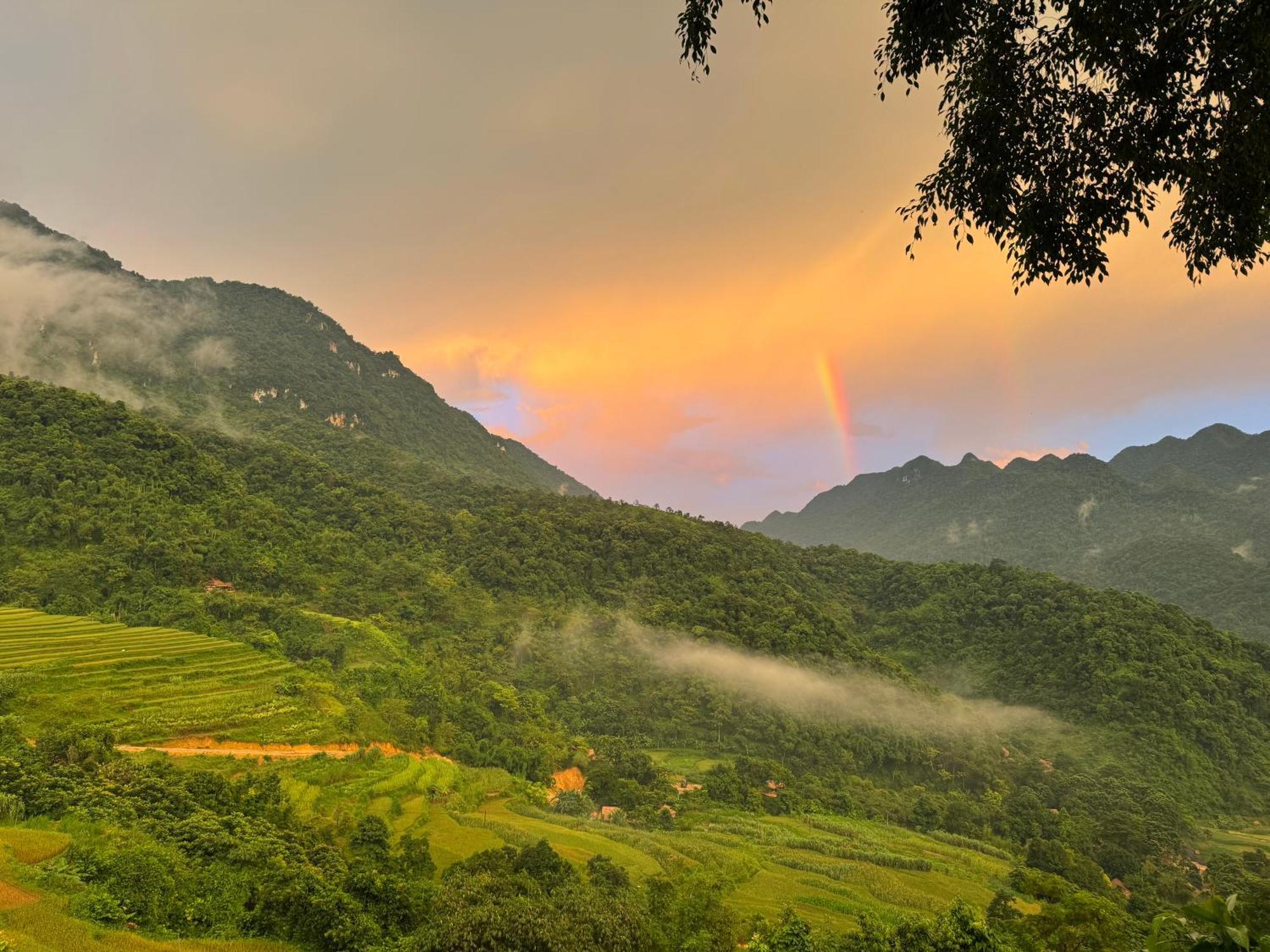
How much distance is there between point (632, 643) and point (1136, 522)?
449 ft

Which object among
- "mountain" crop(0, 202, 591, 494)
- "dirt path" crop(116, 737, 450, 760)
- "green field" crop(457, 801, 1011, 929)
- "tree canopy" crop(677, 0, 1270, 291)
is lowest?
"green field" crop(457, 801, 1011, 929)

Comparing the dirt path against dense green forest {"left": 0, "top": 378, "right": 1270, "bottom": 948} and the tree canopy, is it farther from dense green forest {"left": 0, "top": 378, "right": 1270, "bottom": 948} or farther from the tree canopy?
the tree canopy

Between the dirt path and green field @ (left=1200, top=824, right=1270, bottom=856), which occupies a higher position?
green field @ (left=1200, top=824, right=1270, bottom=856)

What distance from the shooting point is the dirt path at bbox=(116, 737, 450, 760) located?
28312mm

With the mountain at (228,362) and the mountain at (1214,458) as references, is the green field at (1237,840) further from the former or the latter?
the mountain at (1214,458)

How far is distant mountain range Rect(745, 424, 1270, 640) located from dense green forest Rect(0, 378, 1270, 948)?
4219 centimetres

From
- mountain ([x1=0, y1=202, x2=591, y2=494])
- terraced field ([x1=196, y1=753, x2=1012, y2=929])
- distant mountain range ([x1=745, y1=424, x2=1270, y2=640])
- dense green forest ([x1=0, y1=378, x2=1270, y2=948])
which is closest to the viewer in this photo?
terraced field ([x1=196, y1=753, x2=1012, y2=929])

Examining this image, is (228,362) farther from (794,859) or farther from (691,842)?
(794,859)

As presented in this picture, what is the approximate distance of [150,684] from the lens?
32.6m

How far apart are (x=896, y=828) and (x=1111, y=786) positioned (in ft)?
63.4

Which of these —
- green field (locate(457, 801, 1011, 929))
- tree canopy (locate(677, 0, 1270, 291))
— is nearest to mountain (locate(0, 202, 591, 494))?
green field (locate(457, 801, 1011, 929))

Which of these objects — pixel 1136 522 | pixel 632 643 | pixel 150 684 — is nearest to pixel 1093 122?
pixel 150 684

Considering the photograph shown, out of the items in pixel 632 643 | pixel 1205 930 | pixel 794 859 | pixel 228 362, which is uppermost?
pixel 228 362

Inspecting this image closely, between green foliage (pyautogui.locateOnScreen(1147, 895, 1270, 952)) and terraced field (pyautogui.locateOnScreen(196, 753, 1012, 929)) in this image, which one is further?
terraced field (pyautogui.locateOnScreen(196, 753, 1012, 929))
